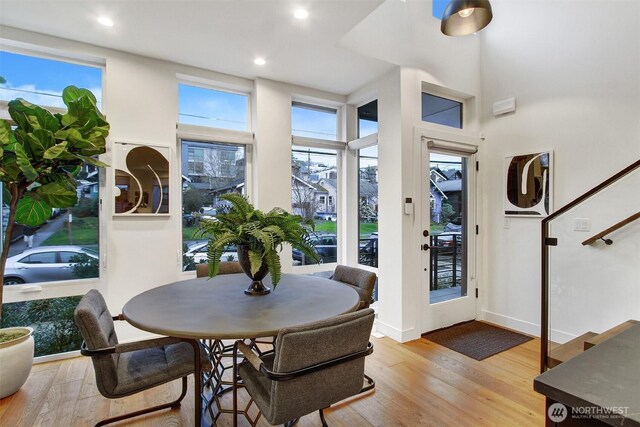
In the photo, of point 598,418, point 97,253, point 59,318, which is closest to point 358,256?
point 97,253

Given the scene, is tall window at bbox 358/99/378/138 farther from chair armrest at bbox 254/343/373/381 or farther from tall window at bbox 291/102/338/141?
chair armrest at bbox 254/343/373/381

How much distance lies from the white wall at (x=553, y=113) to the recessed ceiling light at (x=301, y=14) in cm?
257

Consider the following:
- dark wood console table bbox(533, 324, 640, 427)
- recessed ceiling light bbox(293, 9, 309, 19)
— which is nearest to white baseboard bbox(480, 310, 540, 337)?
dark wood console table bbox(533, 324, 640, 427)

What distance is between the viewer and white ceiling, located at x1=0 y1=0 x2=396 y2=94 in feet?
7.81

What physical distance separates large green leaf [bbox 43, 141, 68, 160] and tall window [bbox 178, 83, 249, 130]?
1.28 meters

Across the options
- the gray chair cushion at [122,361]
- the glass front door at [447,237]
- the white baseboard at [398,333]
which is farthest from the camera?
the glass front door at [447,237]

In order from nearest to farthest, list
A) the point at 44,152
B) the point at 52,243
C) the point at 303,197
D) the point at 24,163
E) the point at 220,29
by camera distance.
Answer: the point at 24,163, the point at 44,152, the point at 220,29, the point at 52,243, the point at 303,197

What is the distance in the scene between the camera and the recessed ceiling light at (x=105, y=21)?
2.52 meters

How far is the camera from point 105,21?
8.41 feet

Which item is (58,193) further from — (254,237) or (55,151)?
(254,237)

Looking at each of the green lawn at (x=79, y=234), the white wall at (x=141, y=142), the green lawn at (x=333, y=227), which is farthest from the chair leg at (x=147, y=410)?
the green lawn at (x=333, y=227)

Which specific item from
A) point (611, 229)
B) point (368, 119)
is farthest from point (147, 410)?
point (611, 229)

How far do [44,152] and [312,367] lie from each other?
2421 mm

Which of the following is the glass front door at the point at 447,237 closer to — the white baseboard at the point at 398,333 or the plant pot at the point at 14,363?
the white baseboard at the point at 398,333
